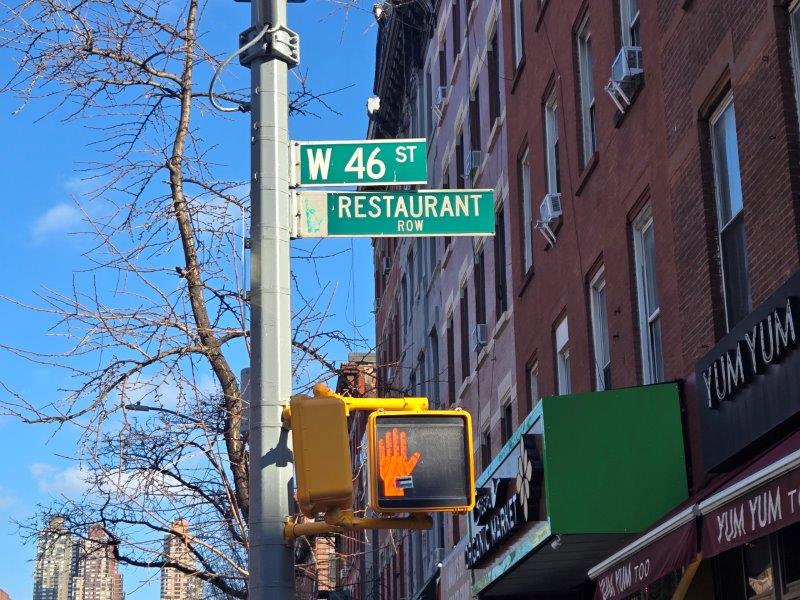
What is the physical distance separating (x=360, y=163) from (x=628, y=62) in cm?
740

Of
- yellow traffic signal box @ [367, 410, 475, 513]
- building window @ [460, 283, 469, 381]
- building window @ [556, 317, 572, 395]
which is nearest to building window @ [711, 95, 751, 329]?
yellow traffic signal box @ [367, 410, 475, 513]

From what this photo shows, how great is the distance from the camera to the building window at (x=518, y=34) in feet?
71.4

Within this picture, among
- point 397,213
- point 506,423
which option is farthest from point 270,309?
point 506,423

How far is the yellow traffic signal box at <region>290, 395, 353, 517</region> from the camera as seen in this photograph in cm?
585

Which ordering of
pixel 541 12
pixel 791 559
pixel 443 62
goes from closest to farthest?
pixel 791 559, pixel 541 12, pixel 443 62

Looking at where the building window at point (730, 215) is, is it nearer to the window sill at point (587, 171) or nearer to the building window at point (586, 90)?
the window sill at point (587, 171)

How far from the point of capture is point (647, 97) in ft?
46.4

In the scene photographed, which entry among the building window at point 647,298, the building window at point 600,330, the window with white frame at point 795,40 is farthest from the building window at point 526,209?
the window with white frame at point 795,40

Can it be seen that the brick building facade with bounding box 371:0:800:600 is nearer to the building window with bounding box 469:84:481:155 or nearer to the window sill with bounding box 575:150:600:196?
the window sill with bounding box 575:150:600:196

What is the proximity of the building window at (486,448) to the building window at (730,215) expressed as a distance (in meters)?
12.6

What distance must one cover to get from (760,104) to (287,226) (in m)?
5.15

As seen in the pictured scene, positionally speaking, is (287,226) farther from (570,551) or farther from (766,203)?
(570,551)

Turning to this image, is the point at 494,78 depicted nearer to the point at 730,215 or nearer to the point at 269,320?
the point at 730,215

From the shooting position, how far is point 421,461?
6.20m
